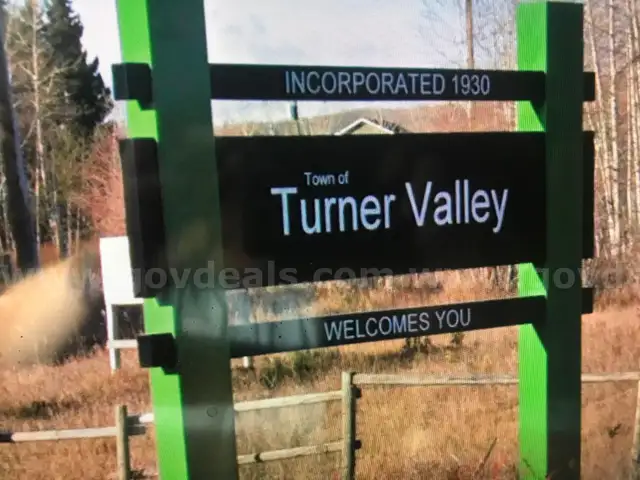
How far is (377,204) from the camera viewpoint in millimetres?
2859

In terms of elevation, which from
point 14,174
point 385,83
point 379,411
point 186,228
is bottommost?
point 379,411

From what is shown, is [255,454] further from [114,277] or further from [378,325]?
[114,277]

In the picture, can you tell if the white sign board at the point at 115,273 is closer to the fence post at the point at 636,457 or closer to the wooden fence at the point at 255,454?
the wooden fence at the point at 255,454

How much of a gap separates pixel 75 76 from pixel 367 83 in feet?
85.3

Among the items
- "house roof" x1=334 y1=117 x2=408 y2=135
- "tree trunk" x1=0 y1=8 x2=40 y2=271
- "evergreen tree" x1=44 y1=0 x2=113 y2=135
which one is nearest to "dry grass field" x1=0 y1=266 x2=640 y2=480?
"house roof" x1=334 y1=117 x2=408 y2=135

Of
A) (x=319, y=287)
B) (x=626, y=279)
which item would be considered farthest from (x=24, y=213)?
(x=626, y=279)

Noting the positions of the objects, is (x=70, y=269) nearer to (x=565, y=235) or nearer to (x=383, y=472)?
(x=383, y=472)

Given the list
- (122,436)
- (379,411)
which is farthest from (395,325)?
(379,411)

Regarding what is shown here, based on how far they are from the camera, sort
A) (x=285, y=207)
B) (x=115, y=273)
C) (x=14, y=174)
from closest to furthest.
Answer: (x=285, y=207), (x=115, y=273), (x=14, y=174)

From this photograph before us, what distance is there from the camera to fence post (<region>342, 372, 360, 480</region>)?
507cm

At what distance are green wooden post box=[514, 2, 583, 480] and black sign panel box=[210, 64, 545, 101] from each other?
0.11 meters

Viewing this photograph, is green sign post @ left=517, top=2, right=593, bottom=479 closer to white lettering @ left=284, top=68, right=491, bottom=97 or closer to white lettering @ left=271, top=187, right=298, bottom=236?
white lettering @ left=284, top=68, right=491, bottom=97

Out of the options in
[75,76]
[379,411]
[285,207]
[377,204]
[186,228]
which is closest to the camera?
[186,228]

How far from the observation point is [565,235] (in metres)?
3.24
